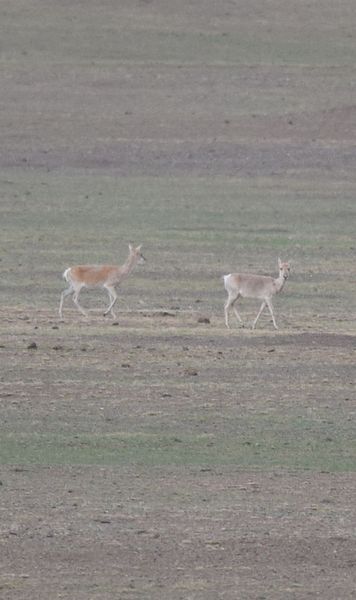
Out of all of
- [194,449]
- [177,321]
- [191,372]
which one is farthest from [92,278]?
[194,449]

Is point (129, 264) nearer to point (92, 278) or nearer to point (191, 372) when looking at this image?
point (92, 278)

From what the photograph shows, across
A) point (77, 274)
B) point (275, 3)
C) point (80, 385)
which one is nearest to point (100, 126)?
point (275, 3)

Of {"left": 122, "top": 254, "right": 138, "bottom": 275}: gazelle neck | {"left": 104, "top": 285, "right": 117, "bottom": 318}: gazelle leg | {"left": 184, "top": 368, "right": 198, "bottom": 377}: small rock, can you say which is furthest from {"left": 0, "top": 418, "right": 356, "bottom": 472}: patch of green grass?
{"left": 122, "top": 254, "right": 138, "bottom": 275}: gazelle neck

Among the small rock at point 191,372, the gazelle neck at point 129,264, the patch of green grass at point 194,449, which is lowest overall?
the patch of green grass at point 194,449

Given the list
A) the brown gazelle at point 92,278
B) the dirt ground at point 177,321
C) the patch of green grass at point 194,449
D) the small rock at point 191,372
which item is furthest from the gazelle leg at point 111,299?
the patch of green grass at point 194,449

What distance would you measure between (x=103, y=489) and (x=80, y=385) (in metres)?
4.32

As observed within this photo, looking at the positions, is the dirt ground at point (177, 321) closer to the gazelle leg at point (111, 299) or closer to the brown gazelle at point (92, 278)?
the gazelle leg at point (111, 299)

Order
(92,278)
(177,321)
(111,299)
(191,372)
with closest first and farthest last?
(191,372) → (177,321) → (92,278) → (111,299)

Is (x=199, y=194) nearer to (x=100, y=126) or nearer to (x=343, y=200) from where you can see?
(x=343, y=200)

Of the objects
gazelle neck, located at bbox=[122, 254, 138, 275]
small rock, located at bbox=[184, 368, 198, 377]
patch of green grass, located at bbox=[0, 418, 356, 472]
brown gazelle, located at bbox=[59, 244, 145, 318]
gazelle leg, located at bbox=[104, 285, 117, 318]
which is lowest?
patch of green grass, located at bbox=[0, 418, 356, 472]

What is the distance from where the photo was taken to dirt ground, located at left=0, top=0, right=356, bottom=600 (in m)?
10.4

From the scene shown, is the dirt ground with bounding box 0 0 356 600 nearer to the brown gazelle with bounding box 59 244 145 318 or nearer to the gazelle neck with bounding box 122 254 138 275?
the brown gazelle with bounding box 59 244 145 318

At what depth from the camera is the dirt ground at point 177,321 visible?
1040 centimetres

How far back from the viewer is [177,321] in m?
20.2
